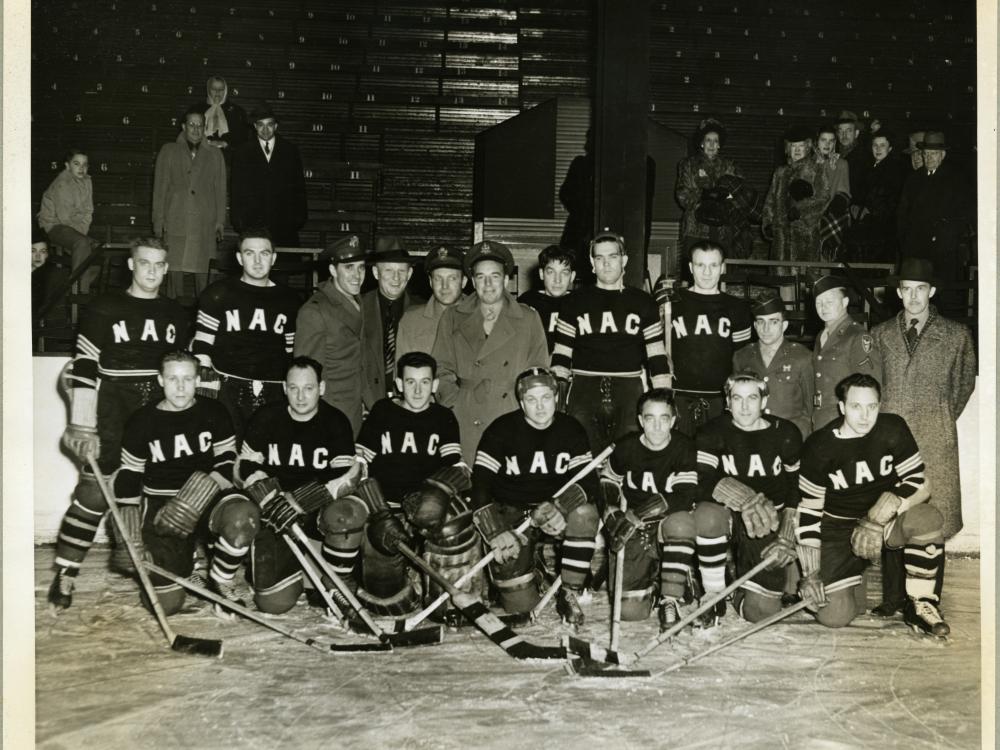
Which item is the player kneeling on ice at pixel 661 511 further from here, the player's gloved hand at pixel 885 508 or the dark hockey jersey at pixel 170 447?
the dark hockey jersey at pixel 170 447

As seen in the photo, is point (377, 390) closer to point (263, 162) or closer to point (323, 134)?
point (263, 162)

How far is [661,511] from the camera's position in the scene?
4668mm

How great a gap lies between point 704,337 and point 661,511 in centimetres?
111

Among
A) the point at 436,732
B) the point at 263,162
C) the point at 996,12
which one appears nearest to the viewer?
the point at 436,732

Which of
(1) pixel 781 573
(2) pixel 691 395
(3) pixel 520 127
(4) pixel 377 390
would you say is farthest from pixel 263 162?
(1) pixel 781 573

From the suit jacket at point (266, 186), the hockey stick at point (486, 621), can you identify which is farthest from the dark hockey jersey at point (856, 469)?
the suit jacket at point (266, 186)

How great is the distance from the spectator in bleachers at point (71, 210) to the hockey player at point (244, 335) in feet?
5.06

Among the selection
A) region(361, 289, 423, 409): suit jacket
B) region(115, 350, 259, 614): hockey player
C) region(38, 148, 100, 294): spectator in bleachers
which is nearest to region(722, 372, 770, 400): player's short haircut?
region(361, 289, 423, 409): suit jacket

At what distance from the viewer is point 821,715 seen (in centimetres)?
392

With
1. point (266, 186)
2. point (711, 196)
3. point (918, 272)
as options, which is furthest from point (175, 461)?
point (711, 196)

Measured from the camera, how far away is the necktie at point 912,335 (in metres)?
5.13

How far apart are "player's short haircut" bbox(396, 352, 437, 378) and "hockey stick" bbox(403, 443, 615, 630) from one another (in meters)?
0.95

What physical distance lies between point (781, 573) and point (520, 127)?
6002 millimetres

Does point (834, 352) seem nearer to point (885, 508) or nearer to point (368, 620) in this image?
point (885, 508)
